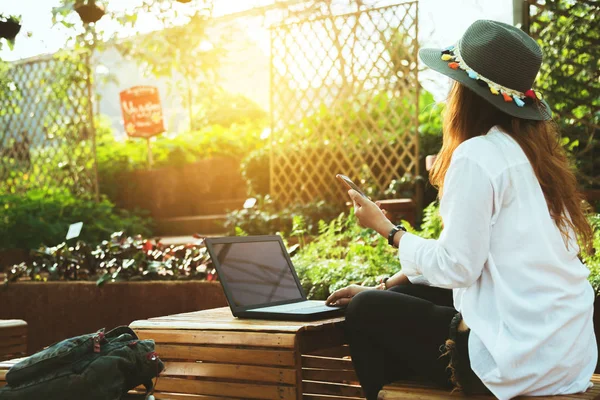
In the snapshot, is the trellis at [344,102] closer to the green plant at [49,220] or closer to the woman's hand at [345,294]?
the green plant at [49,220]

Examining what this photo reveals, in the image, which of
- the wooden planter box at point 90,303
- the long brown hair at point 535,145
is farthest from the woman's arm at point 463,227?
the wooden planter box at point 90,303

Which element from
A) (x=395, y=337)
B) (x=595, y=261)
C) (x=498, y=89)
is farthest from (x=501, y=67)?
(x=595, y=261)

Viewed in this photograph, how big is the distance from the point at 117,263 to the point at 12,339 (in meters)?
1.81

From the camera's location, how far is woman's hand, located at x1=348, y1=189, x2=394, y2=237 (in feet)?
7.03

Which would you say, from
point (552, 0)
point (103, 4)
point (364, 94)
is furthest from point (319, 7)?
point (552, 0)

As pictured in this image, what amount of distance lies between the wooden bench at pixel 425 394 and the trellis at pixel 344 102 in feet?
16.7

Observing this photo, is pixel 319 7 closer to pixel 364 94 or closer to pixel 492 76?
pixel 364 94

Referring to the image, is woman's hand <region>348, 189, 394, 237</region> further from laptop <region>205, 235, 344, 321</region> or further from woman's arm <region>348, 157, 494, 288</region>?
laptop <region>205, 235, 344, 321</region>

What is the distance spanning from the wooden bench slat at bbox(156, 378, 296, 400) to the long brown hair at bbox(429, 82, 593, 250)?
770 millimetres

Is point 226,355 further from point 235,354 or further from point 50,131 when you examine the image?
point 50,131

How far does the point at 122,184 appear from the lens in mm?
10000

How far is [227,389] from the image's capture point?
2396 millimetres

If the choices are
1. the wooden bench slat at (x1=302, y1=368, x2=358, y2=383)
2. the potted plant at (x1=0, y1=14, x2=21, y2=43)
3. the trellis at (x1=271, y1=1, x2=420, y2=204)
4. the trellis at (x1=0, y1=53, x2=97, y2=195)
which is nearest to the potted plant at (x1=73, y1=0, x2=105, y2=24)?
the potted plant at (x1=0, y1=14, x2=21, y2=43)

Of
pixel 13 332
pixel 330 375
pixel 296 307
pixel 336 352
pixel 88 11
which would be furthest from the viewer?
pixel 88 11
